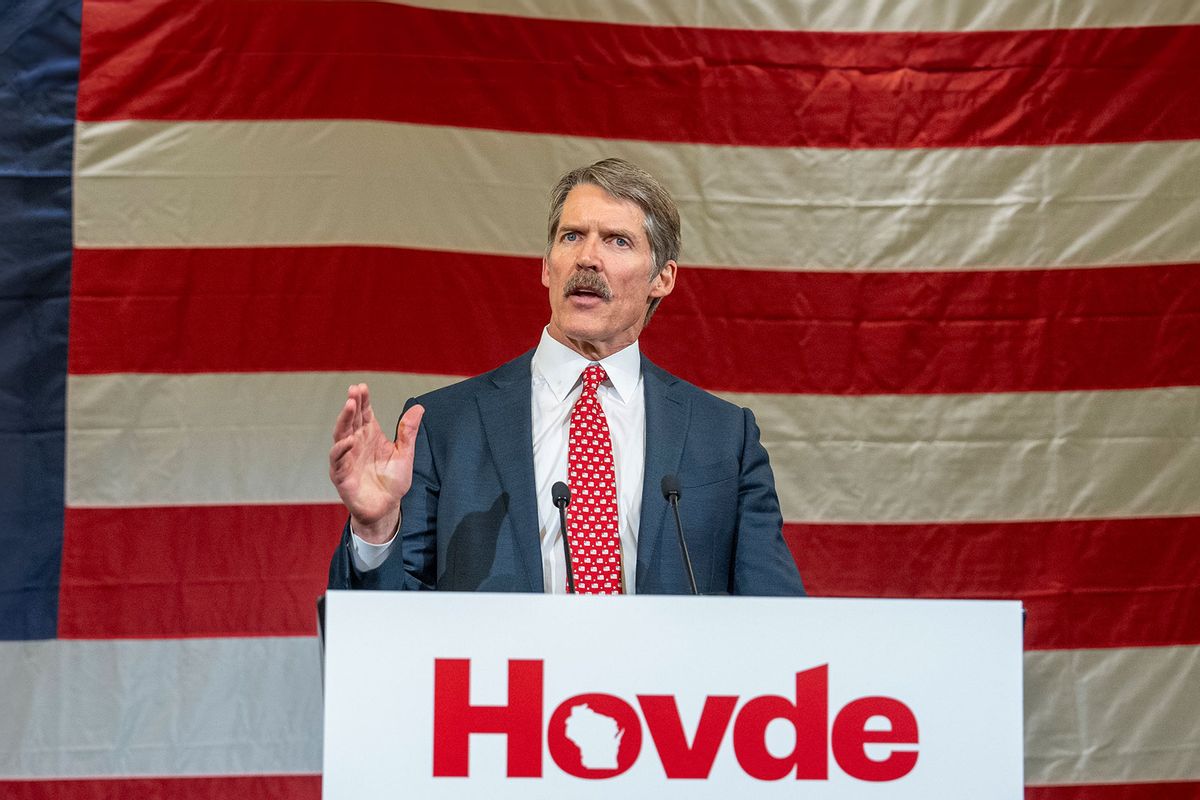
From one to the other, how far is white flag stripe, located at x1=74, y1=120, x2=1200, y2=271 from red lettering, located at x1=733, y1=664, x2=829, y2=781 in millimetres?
1831

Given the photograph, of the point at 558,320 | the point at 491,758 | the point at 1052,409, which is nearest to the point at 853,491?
the point at 1052,409

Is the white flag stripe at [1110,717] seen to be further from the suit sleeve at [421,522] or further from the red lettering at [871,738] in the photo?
the red lettering at [871,738]

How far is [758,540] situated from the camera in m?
1.87

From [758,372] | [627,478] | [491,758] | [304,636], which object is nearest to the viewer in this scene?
[491,758]

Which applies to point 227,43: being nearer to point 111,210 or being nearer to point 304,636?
point 111,210

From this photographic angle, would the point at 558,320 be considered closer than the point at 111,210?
Yes

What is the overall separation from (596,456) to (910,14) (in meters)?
1.74

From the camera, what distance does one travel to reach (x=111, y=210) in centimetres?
281

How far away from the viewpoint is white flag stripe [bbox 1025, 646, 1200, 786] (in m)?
2.88

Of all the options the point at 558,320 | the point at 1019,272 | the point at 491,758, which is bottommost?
the point at 491,758

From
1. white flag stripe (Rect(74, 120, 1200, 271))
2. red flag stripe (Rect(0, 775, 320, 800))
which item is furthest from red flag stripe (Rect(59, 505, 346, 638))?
white flag stripe (Rect(74, 120, 1200, 271))

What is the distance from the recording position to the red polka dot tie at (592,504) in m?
1.74

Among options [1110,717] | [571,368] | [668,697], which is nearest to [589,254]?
[571,368]

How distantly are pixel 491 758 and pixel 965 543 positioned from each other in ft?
6.54
